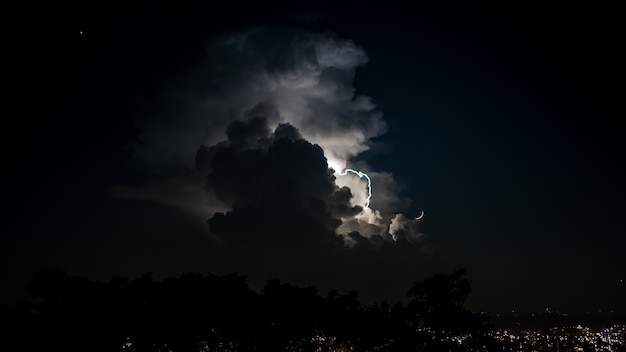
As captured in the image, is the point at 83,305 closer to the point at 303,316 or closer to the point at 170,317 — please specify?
the point at 170,317

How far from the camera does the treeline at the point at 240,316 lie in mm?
21344

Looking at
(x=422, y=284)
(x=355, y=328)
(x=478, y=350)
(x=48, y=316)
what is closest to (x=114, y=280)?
(x=48, y=316)

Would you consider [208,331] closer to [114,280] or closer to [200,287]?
[200,287]

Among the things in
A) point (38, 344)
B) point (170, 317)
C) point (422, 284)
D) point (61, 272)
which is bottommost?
point (38, 344)

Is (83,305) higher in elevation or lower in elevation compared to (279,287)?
lower

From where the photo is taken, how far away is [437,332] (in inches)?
928

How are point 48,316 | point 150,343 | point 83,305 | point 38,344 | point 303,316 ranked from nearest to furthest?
point 38,344 → point 48,316 → point 83,305 → point 150,343 → point 303,316

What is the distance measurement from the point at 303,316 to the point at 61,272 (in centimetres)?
1296

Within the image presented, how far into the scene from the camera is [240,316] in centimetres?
2345

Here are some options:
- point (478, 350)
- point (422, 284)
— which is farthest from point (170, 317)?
point (478, 350)

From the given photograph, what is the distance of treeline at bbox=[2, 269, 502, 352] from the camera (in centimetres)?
2134

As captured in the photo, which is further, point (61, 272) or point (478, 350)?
point (478, 350)

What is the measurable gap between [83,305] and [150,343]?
4.07 m

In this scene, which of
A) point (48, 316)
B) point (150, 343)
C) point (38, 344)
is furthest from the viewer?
point (150, 343)
